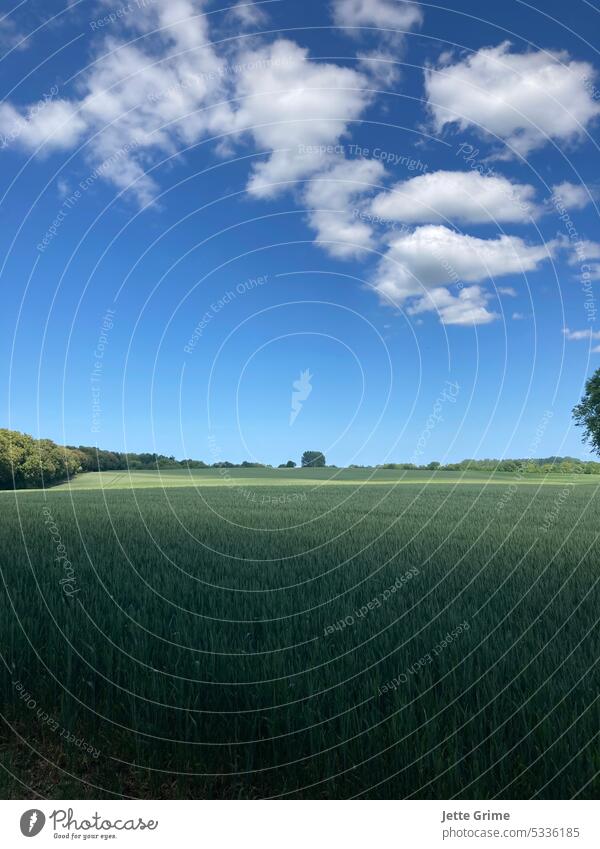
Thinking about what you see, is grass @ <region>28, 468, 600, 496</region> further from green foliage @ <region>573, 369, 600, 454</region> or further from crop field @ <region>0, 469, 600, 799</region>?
crop field @ <region>0, 469, 600, 799</region>

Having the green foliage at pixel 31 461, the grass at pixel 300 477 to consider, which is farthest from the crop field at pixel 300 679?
the green foliage at pixel 31 461


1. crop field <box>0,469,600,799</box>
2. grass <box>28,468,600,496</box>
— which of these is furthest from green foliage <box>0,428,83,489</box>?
crop field <box>0,469,600,799</box>

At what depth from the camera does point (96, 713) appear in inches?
203

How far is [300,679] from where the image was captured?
5430 mm

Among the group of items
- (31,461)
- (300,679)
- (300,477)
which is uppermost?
(31,461)

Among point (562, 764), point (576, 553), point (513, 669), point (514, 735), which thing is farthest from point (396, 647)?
point (576, 553)

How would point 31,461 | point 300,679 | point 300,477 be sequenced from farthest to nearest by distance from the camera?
1. point 300,477
2. point 31,461
3. point 300,679

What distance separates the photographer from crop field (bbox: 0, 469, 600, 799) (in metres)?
4.25

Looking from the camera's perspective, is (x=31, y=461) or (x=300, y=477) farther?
(x=300, y=477)

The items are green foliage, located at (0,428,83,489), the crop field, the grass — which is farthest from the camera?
the grass

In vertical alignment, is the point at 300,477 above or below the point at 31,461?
below

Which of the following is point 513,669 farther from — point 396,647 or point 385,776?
point 385,776

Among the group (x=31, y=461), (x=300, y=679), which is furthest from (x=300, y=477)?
(x=300, y=679)

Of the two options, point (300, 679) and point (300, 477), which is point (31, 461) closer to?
point (300, 477)
